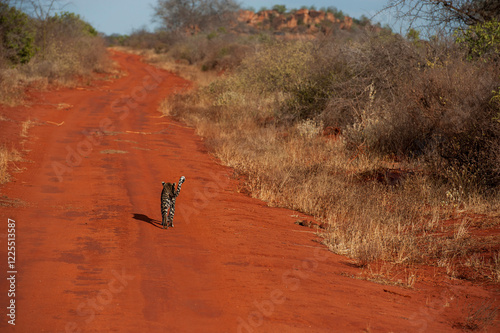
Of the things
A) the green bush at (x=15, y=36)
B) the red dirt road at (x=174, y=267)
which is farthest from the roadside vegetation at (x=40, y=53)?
the red dirt road at (x=174, y=267)

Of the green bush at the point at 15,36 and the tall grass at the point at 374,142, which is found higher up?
the green bush at the point at 15,36

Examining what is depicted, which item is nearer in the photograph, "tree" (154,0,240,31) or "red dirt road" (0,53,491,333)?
"red dirt road" (0,53,491,333)

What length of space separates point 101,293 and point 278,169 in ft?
20.0

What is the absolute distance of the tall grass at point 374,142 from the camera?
7.67 m

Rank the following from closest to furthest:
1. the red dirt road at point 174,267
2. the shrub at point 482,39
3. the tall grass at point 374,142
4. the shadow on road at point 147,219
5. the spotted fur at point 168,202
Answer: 1. the red dirt road at point 174,267
2. the spotted fur at point 168,202
3. the shadow on road at point 147,219
4. the tall grass at point 374,142
5. the shrub at point 482,39

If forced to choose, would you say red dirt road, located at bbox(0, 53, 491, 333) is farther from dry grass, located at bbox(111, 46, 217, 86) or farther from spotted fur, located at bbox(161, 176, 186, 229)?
dry grass, located at bbox(111, 46, 217, 86)

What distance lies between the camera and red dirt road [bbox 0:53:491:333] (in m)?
4.37

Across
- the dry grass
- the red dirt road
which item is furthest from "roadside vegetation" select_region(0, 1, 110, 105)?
the red dirt road

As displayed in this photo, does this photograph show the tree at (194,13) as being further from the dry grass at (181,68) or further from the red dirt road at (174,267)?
the red dirt road at (174,267)

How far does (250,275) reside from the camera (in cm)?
544

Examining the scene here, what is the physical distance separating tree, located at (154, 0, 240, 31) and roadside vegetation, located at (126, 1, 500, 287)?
149ft

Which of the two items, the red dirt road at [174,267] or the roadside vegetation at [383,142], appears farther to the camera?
the roadside vegetation at [383,142]

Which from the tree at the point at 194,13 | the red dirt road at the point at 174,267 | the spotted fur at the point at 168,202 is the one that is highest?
the tree at the point at 194,13

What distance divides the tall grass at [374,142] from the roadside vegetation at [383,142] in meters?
0.03
